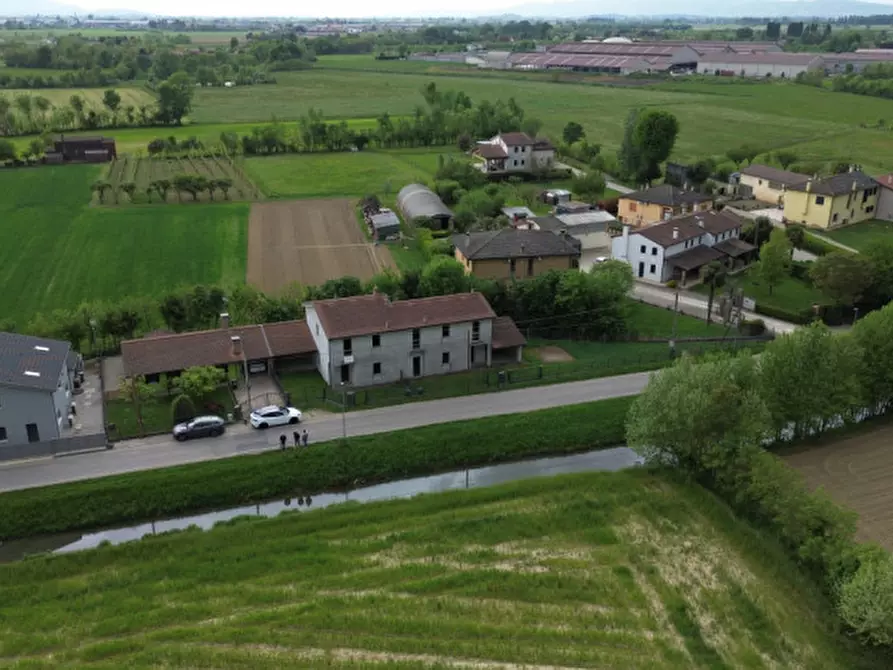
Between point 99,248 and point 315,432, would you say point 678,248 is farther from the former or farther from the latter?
point 99,248

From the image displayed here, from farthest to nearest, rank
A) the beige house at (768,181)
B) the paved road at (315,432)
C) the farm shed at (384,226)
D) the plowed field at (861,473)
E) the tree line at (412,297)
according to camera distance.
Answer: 1. the beige house at (768,181)
2. the farm shed at (384,226)
3. the tree line at (412,297)
4. the paved road at (315,432)
5. the plowed field at (861,473)

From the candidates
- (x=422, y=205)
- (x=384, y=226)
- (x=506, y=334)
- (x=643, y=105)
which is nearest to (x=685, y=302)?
(x=506, y=334)

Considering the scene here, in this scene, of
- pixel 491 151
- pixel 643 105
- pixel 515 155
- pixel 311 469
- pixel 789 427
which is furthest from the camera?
pixel 643 105

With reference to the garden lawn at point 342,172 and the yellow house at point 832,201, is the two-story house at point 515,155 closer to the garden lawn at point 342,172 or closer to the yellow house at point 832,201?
the garden lawn at point 342,172

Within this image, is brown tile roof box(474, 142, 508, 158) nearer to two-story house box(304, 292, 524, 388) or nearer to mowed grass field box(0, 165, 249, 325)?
mowed grass field box(0, 165, 249, 325)

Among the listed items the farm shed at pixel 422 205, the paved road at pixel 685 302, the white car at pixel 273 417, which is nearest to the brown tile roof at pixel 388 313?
the white car at pixel 273 417
